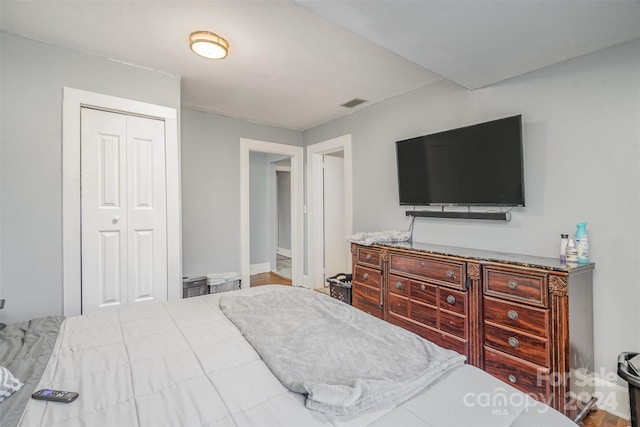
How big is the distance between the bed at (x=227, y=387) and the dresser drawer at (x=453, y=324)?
1003 millimetres

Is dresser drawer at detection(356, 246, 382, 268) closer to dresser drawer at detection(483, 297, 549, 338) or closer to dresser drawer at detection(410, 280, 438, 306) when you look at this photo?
dresser drawer at detection(410, 280, 438, 306)

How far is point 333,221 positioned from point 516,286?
3071 mm

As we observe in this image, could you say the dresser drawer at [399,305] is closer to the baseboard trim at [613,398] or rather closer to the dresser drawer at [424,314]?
the dresser drawer at [424,314]

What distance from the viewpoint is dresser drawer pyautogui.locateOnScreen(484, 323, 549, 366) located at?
1.70 meters

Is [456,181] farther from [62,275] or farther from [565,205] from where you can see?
[62,275]

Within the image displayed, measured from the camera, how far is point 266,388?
0.95 meters

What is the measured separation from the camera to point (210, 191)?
3.88 m

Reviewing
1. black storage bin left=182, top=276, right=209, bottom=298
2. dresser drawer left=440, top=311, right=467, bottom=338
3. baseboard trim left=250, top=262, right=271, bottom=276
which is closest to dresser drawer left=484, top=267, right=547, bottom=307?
dresser drawer left=440, top=311, right=467, bottom=338


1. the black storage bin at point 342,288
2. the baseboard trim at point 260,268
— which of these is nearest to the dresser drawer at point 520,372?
the black storage bin at point 342,288

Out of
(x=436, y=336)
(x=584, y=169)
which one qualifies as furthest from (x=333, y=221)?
(x=584, y=169)

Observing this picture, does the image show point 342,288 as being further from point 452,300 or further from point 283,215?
point 283,215

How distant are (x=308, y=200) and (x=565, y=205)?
3189 mm

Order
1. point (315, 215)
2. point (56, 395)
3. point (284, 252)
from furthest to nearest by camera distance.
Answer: point (284, 252), point (315, 215), point (56, 395)

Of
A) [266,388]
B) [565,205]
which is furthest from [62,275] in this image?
[565,205]
